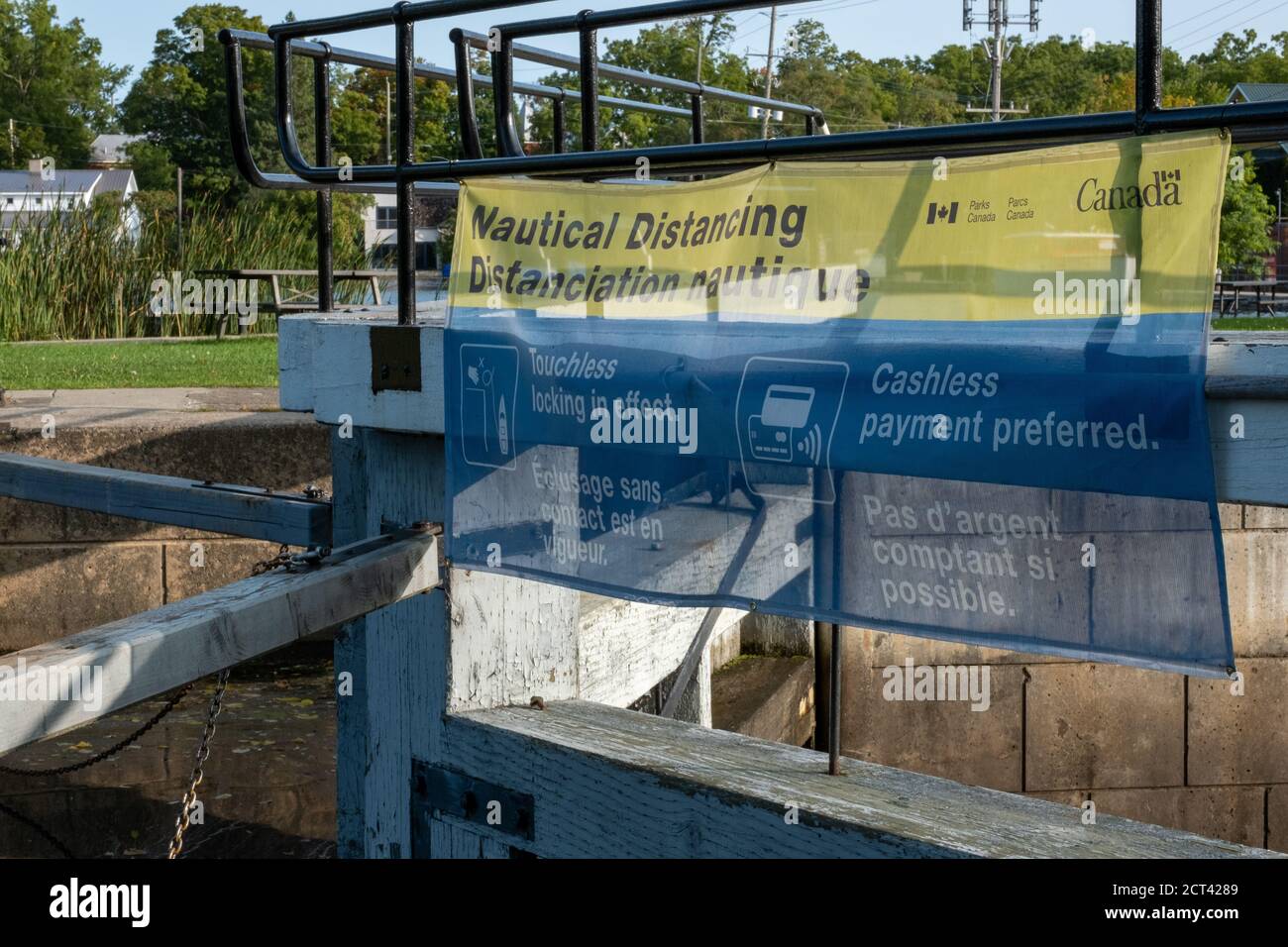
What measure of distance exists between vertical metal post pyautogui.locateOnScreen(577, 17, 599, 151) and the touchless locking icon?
1462 millimetres

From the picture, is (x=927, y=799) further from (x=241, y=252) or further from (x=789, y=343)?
(x=241, y=252)

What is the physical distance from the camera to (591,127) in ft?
13.9

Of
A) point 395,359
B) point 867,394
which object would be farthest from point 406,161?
point 867,394

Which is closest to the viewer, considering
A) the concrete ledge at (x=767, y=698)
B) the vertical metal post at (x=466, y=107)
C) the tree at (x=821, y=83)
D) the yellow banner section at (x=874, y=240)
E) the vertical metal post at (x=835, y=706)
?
the yellow banner section at (x=874, y=240)

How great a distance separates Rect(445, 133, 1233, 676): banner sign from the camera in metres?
2.45

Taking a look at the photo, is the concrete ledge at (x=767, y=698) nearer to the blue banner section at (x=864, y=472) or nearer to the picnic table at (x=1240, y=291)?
the blue banner section at (x=864, y=472)

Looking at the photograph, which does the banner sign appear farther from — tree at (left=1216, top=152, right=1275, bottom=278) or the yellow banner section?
tree at (left=1216, top=152, right=1275, bottom=278)

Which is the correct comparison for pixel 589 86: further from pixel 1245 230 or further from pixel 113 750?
pixel 1245 230

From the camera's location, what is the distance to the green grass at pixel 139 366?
10471 mm

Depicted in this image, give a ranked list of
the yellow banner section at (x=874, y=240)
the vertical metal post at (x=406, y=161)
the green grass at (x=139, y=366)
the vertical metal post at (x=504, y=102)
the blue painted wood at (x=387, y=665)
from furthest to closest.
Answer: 1. the green grass at (x=139, y=366)
2. the vertical metal post at (x=504, y=102)
3. the blue painted wood at (x=387, y=665)
4. the vertical metal post at (x=406, y=161)
5. the yellow banner section at (x=874, y=240)

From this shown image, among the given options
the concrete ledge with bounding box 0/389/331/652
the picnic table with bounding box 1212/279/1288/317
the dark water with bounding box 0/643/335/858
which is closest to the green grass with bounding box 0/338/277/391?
the concrete ledge with bounding box 0/389/331/652

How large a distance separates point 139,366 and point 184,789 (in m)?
6.97

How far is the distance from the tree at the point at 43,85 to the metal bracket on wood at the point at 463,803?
93.2m

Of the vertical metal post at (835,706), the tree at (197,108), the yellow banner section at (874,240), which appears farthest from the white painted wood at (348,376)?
the tree at (197,108)
